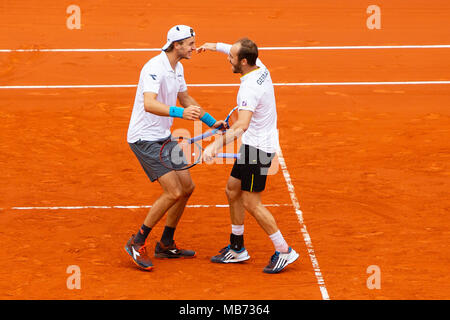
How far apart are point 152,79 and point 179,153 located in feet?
3.31

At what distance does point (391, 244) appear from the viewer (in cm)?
889

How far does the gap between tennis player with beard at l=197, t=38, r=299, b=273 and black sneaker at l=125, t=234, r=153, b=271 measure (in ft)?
Answer: 2.65

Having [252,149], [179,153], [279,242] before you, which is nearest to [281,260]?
[279,242]

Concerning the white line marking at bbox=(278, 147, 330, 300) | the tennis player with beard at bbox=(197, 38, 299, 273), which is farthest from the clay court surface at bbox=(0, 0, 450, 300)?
the tennis player with beard at bbox=(197, 38, 299, 273)

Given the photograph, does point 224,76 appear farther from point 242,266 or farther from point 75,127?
point 242,266

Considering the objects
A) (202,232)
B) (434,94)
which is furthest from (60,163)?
(434,94)

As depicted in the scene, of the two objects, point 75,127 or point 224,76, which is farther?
point 224,76

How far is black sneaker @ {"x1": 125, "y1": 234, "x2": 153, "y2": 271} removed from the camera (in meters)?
8.25

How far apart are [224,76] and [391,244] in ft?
24.0

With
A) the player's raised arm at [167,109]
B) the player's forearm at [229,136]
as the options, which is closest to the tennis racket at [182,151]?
the player's raised arm at [167,109]

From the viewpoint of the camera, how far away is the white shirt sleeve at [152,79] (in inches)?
313

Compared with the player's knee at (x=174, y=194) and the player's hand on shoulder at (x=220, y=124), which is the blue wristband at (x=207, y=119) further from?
the player's knee at (x=174, y=194)

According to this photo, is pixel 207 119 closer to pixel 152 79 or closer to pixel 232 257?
pixel 152 79

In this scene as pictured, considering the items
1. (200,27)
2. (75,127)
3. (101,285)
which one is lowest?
(101,285)
